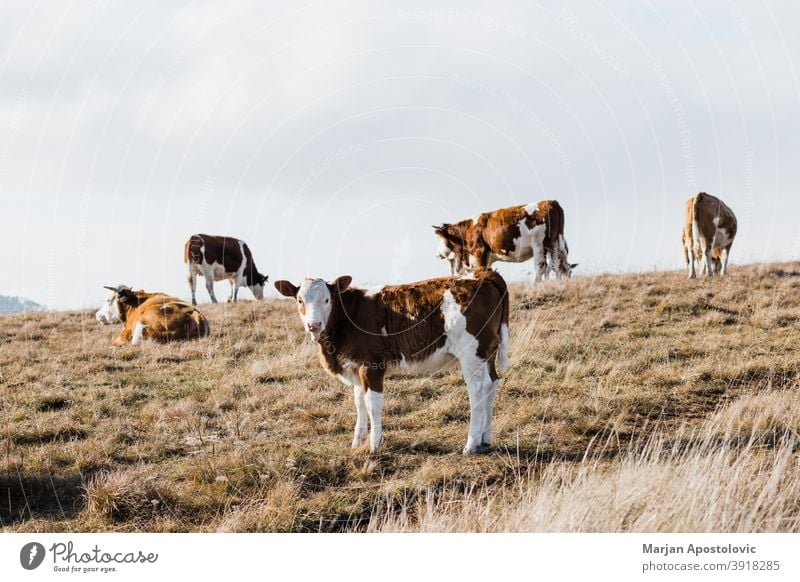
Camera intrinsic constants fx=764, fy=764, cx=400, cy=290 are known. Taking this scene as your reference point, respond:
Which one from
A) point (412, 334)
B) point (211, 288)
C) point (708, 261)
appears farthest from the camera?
point (211, 288)

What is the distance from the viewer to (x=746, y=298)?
1527cm

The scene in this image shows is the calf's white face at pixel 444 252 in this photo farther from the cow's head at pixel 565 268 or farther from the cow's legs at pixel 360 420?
the cow's legs at pixel 360 420

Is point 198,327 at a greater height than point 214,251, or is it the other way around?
point 214,251

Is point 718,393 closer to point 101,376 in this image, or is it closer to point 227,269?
point 101,376

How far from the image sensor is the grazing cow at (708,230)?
18906 mm

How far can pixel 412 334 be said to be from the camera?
8.45 m

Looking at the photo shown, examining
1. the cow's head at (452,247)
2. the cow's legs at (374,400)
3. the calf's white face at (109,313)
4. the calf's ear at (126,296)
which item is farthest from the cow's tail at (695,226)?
the calf's white face at (109,313)

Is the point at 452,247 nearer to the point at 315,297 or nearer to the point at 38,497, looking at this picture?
the point at 315,297

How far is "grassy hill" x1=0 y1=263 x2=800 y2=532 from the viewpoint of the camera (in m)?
6.28

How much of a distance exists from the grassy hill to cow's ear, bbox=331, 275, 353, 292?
1810mm

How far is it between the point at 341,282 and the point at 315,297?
0.48m

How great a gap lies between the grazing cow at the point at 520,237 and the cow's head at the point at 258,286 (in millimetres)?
8682

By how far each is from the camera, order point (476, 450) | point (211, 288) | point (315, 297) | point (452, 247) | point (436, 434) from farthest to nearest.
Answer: point (211, 288) < point (452, 247) < point (436, 434) < point (315, 297) < point (476, 450)

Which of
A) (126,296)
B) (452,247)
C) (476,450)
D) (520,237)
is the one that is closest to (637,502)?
(476,450)
